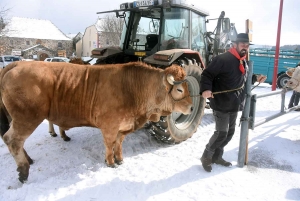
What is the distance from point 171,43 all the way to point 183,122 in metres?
1.69

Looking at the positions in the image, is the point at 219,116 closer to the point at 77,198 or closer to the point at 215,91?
the point at 215,91

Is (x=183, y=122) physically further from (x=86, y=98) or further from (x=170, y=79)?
(x=86, y=98)

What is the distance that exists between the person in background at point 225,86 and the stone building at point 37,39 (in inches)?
1634

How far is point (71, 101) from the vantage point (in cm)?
332

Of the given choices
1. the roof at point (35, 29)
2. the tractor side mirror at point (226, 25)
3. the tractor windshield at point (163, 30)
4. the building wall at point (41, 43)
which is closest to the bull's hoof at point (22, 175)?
the tractor windshield at point (163, 30)

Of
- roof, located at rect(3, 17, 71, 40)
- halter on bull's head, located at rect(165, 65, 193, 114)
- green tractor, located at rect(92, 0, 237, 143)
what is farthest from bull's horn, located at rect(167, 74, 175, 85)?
roof, located at rect(3, 17, 71, 40)

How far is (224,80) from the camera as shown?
3275mm

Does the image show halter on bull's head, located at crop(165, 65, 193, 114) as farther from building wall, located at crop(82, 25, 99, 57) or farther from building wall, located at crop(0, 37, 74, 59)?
building wall, located at crop(0, 37, 74, 59)

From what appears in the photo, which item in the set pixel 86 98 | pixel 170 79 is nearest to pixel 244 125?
pixel 170 79

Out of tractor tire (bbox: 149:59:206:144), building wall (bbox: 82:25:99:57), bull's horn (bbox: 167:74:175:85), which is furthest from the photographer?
building wall (bbox: 82:25:99:57)

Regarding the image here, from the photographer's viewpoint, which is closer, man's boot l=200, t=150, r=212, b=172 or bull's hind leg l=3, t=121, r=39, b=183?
bull's hind leg l=3, t=121, r=39, b=183

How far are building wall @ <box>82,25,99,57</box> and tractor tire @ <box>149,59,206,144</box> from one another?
41921 millimetres

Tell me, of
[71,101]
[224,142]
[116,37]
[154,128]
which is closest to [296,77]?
[224,142]

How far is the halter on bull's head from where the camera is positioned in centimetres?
336
